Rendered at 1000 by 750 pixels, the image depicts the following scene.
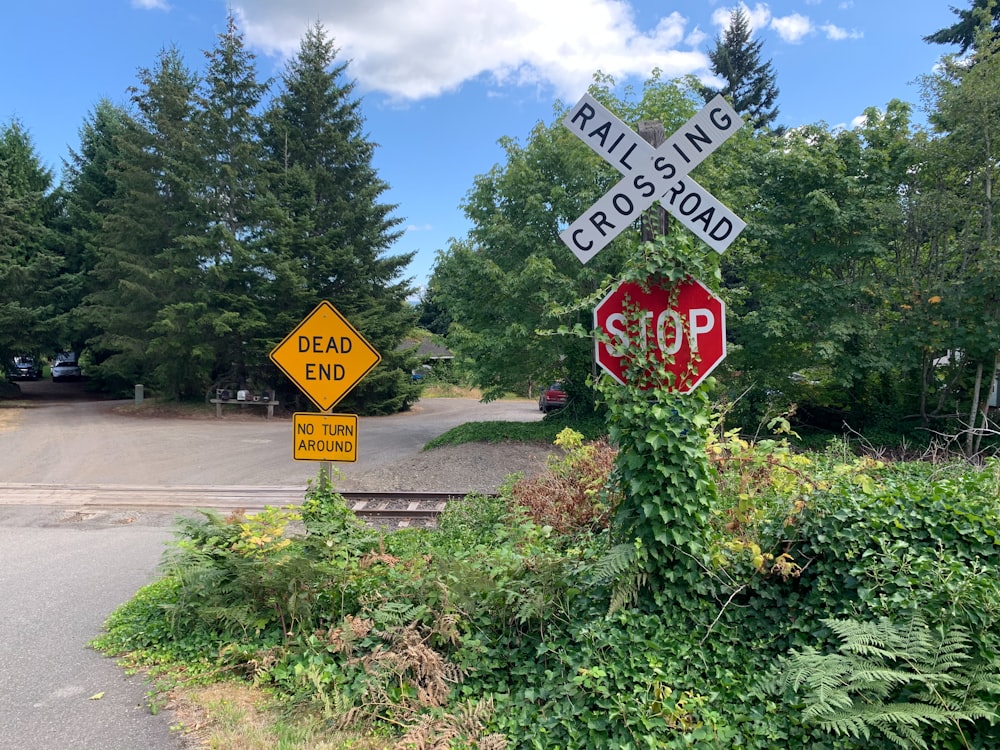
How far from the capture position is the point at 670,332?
3.57 meters

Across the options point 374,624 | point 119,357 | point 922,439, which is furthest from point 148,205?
point 922,439

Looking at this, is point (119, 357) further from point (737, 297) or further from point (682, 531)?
point (682, 531)

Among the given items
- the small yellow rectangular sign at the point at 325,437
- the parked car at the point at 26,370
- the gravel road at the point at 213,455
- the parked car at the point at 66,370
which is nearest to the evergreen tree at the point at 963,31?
the gravel road at the point at 213,455

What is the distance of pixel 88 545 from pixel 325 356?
4818mm

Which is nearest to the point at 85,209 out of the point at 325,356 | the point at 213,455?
the point at 213,455

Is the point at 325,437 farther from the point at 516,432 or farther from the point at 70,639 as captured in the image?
the point at 516,432

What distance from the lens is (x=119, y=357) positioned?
82.7 ft

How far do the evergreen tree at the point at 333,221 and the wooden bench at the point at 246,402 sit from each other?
2750 millimetres

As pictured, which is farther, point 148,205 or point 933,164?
point 148,205

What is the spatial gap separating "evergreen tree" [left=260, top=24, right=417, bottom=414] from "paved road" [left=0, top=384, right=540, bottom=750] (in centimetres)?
594

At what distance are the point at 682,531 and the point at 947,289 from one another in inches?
492

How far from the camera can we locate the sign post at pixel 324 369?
5109 mm

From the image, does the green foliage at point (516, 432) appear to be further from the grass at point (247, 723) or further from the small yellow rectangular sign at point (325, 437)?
the grass at point (247, 723)

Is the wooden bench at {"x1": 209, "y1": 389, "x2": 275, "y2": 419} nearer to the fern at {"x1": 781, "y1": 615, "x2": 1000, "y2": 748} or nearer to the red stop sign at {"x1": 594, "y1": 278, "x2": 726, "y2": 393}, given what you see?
the red stop sign at {"x1": 594, "y1": 278, "x2": 726, "y2": 393}
